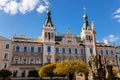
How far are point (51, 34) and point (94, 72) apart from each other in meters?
32.8

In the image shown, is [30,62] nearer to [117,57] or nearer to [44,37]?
[44,37]

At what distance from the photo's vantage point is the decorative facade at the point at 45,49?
5147 cm

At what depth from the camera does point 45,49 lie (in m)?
54.9

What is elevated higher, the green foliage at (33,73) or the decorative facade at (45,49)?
the decorative facade at (45,49)

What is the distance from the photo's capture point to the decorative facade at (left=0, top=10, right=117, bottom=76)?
51.5 m

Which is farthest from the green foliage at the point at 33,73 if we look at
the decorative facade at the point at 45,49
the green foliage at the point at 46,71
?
the green foliage at the point at 46,71

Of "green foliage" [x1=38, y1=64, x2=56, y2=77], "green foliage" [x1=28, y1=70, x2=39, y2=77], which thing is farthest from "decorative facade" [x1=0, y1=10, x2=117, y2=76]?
"green foliage" [x1=38, y1=64, x2=56, y2=77]

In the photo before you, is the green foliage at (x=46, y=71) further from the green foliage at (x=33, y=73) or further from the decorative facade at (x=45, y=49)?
the decorative facade at (x=45, y=49)

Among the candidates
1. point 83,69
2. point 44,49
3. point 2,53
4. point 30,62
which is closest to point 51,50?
point 44,49

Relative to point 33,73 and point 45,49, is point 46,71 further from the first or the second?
point 45,49

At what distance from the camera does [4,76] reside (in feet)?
147

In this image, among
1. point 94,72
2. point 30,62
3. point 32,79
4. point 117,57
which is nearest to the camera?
point 94,72

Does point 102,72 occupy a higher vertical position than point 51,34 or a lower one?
lower

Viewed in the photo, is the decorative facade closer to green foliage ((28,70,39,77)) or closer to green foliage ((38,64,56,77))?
green foliage ((28,70,39,77))
